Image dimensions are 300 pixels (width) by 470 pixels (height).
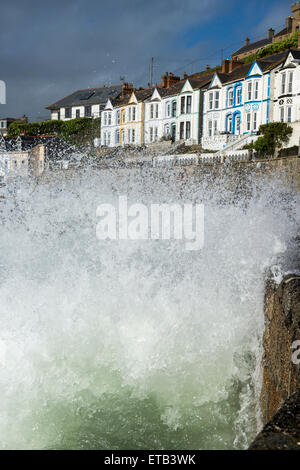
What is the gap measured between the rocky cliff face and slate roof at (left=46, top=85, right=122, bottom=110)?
68.3 meters

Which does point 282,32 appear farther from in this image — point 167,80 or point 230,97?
point 230,97

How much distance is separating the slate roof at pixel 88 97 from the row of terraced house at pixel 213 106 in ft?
37.4

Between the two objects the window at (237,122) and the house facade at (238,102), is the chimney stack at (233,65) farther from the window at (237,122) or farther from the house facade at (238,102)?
the window at (237,122)

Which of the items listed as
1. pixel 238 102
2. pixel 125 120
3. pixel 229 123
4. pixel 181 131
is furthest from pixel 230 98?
pixel 125 120

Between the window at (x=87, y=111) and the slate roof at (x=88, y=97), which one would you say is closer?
the slate roof at (x=88, y=97)

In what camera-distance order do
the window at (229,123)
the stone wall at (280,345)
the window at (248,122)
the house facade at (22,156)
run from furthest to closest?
the house facade at (22,156) → the window at (229,123) → the window at (248,122) → the stone wall at (280,345)

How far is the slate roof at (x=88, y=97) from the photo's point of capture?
70.1 m

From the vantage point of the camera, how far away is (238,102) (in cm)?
3981

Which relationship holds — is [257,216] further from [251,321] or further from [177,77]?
[177,77]

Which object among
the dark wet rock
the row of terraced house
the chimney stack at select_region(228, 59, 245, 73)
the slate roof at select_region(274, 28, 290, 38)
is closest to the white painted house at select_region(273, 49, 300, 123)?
the row of terraced house

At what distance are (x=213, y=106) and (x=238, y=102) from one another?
11.5 ft

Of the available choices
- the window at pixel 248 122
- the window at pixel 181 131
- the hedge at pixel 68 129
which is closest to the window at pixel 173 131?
the window at pixel 181 131

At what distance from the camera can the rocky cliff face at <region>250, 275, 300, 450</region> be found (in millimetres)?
2473

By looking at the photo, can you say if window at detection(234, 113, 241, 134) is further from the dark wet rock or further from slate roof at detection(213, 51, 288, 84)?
the dark wet rock
